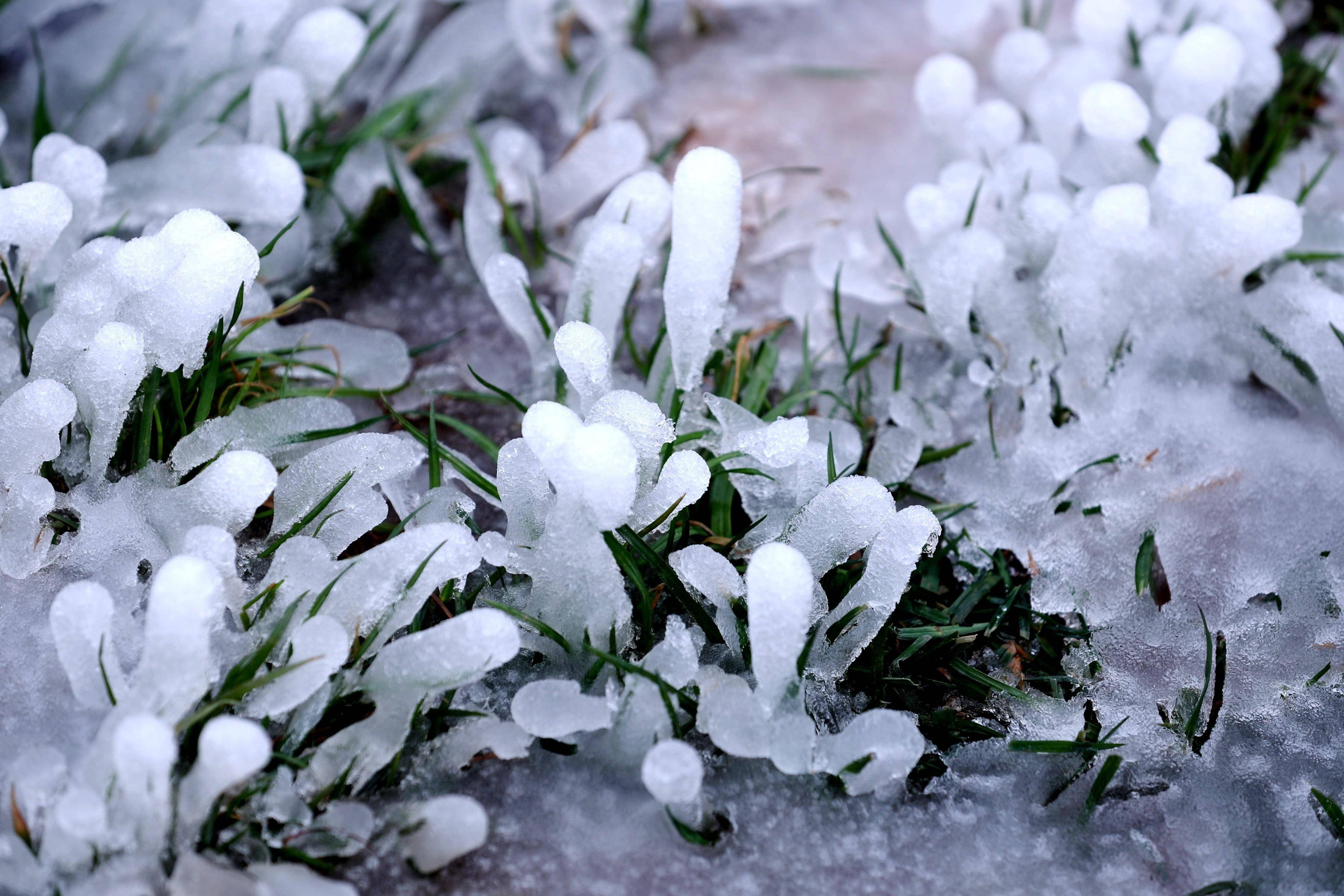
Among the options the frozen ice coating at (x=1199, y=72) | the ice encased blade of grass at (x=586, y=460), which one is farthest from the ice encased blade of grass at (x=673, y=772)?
the frozen ice coating at (x=1199, y=72)

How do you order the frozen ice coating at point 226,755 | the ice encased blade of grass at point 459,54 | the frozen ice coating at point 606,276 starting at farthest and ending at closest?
the ice encased blade of grass at point 459,54, the frozen ice coating at point 606,276, the frozen ice coating at point 226,755

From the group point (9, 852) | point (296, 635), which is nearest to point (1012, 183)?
point (296, 635)

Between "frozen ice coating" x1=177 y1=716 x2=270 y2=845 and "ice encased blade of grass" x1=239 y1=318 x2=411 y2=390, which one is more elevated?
"frozen ice coating" x1=177 y1=716 x2=270 y2=845

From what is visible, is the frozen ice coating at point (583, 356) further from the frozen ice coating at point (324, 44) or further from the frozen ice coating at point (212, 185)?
the frozen ice coating at point (324, 44)

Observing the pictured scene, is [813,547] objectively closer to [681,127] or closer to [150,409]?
[150,409]

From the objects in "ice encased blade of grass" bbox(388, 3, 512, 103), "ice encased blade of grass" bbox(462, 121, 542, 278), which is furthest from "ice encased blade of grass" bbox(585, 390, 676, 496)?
"ice encased blade of grass" bbox(388, 3, 512, 103)

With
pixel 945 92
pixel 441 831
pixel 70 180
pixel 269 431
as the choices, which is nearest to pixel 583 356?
pixel 269 431

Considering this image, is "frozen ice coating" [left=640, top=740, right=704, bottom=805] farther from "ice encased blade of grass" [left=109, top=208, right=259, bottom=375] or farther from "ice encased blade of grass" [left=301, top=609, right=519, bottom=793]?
"ice encased blade of grass" [left=109, top=208, right=259, bottom=375]
